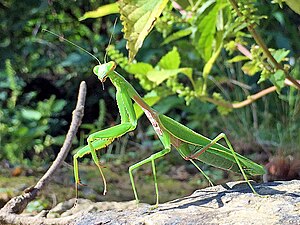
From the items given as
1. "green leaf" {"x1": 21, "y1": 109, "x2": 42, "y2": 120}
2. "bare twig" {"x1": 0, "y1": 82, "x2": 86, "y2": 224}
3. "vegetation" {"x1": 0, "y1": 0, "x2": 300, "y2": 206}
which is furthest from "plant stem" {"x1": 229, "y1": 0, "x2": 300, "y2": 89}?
"green leaf" {"x1": 21, "y1": 109, "x2": 42, "y2": 120}

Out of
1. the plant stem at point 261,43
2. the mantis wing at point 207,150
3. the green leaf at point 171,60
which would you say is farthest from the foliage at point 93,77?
the mantis wing at point 207,150

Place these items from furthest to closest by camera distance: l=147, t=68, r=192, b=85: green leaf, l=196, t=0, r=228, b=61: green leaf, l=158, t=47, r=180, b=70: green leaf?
l=158, t=47, r=180, b=70: green leaf, l=147, t=68, r=192, b=85: green leaf, l=196, t=0, r=228, b=61: green leaf

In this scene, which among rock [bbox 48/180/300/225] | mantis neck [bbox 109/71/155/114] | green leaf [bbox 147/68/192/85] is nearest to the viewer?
rock [bbox 48/180/300/225]

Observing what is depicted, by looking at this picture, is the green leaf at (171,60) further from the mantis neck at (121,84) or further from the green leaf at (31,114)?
the green leaf at (31,114)

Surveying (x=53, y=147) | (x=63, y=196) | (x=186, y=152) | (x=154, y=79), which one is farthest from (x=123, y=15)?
(x=53, y=147)

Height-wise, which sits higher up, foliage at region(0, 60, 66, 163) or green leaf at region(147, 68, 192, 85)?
green leaf at region(147, 68, 192, 85)

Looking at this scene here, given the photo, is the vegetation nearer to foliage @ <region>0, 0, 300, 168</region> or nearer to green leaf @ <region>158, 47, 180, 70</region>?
foliage @ <region>0, 0, 300, 168</region>

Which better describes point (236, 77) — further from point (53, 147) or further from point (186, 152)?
point (186, 152)
